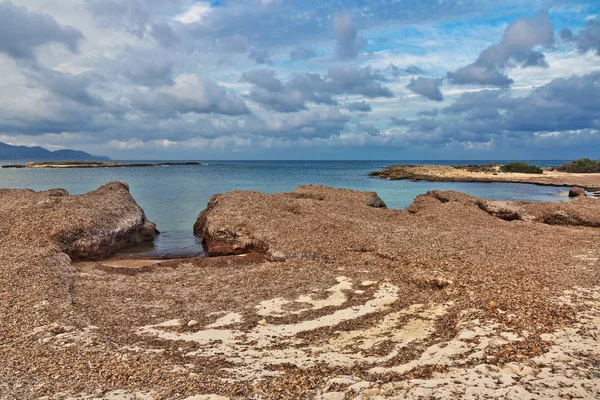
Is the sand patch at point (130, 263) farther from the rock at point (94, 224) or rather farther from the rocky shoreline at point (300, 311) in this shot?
the rock at point (94, 224)

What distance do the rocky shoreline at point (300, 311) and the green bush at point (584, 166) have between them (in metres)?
72.2

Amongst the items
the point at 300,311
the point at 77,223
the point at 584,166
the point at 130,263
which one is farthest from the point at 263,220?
the point at 584,166

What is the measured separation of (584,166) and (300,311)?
87598 millimetres

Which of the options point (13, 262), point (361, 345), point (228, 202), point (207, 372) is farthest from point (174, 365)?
point (228, 202)

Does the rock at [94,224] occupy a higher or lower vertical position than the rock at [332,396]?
higher

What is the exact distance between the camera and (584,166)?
7925 centimetres

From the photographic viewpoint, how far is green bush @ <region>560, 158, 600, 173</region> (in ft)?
255

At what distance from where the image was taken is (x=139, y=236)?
22094 millimetres

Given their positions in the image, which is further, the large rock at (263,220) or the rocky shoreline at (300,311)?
the large rock at (263,220)

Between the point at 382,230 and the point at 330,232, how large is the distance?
7.57 feet

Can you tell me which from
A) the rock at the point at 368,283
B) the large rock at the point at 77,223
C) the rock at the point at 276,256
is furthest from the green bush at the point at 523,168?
the rock at the point at 368,283

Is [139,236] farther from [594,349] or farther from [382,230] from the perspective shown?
[594,349]

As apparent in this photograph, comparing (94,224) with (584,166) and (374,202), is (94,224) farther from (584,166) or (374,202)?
(584,166)

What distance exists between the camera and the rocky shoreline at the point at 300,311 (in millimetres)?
6504
